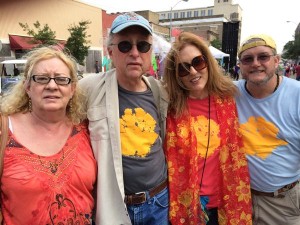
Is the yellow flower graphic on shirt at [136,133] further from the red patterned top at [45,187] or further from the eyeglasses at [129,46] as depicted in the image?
the eyeglasses at [129,46]

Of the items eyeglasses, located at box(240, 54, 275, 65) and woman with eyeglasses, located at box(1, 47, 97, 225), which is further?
eyeglasses, located at box(240, 54, 275, 65)

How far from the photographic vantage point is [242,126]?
241 cm

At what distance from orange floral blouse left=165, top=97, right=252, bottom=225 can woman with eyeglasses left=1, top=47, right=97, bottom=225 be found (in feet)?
2.27

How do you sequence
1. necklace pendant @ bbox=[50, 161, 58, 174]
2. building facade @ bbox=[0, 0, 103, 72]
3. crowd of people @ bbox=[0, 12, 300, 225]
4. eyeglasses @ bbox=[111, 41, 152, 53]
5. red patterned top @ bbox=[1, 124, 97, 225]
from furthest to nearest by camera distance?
building facade @ bbox=[0, 0, 103, 72], eyeglasses @ bbox=[111, 41, 152, 53], crowd of people @ bbox=[0, 12, 300, 225], necklace pendant @ bbox=[50, 161, 58, 174], red patterned top @ bbox=[1, 124, 97, 225]

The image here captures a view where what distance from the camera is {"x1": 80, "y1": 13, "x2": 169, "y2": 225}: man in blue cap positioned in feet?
6.73

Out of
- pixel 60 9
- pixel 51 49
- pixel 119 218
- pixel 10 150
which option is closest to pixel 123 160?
pixel 119 218

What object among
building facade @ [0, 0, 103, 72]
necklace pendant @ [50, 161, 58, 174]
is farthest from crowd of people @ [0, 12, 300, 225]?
building facade @ [0, 0, 103, 72]

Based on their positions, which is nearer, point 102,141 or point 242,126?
point 102,141

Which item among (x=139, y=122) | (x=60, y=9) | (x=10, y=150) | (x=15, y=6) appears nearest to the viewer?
(x=10, y=150)

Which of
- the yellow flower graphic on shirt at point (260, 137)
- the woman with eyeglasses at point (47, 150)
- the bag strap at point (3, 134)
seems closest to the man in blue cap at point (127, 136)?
the woman with eyeglasses at point (47, 150)

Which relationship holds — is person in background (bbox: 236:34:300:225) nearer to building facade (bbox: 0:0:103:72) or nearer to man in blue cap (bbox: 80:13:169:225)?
man in blue cap (bbox: 80:13:169:225)

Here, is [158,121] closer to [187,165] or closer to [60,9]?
[187,165]

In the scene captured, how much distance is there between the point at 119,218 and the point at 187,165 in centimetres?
67

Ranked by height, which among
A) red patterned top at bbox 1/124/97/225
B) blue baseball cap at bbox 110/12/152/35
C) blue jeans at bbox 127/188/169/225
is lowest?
blue jeans at bbox 127/188/169/225
